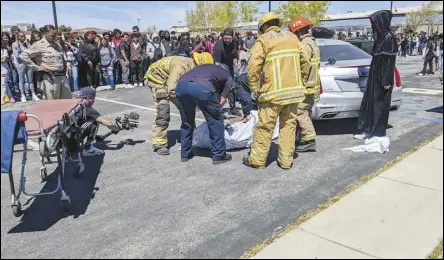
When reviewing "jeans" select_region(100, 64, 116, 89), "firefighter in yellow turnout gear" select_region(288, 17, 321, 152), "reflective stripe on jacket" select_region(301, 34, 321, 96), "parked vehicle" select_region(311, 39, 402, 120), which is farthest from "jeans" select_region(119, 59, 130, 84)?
"reflective stripe on jacket" select_region(301, 34, 321, 96)

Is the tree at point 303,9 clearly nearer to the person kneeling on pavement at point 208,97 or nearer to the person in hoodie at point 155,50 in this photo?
the person in hoodie at point 155,50

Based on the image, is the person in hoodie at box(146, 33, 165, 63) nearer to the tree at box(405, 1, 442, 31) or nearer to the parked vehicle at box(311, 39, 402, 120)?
the parked vehicle at box(311, 39, 402, 120)

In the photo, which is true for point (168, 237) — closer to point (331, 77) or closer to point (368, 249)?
point (368, 249)

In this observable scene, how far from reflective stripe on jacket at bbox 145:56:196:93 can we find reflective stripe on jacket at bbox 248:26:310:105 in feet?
3.53

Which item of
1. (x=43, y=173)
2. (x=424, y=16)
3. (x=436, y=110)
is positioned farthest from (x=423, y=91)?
(x=424, y=16)

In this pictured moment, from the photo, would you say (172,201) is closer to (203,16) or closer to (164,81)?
(164,81)

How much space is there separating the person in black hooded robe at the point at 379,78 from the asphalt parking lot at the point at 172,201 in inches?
16.6

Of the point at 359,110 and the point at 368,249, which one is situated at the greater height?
the point at 359,110

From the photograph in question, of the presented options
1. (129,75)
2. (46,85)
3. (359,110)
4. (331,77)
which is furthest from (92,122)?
(129,75)

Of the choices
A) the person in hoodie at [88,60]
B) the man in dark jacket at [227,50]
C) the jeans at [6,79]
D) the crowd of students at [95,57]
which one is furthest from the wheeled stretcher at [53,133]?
the person in hoodie at [88,60]

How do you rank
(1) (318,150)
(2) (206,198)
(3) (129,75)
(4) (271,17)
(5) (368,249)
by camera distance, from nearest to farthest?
(5) (368,249)
(2) (206,198)
(4) (271,17)
(1) (318,150)
(3) (129,75)

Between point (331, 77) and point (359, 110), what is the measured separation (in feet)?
2.23

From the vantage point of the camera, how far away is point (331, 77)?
592 centimetres

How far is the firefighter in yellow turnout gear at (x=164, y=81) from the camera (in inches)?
205
